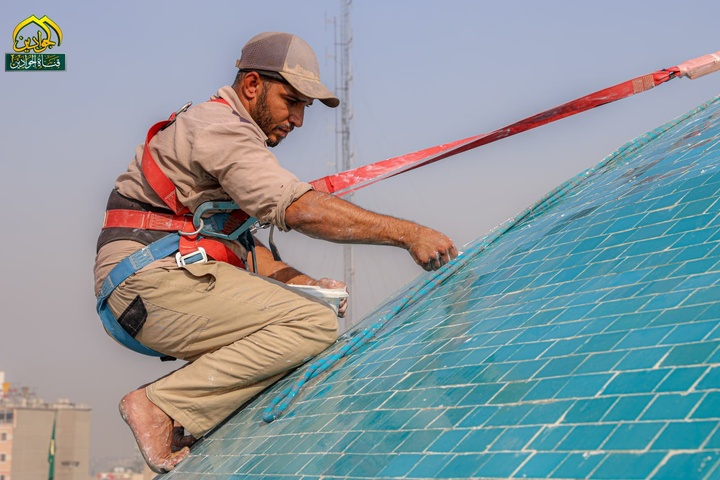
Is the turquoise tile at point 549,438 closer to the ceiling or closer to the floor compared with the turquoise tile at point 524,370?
closer to the floor

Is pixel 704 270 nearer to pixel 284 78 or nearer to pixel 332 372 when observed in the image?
pixel 332 372

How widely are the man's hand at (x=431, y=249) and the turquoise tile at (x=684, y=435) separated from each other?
191 centimetres

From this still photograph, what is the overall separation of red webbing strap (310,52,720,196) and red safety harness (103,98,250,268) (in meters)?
0.92

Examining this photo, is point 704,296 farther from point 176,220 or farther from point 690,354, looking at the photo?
point 176,220

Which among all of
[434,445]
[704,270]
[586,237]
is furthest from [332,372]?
[704,270]

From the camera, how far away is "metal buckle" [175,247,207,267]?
4773 mm

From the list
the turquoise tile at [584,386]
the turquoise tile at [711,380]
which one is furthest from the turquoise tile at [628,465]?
the turquoise tile at [584,386]

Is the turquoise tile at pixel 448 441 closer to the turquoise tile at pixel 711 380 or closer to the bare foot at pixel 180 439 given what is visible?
the turquoise tile at pixel 711 380

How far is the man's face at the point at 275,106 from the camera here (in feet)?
16.4

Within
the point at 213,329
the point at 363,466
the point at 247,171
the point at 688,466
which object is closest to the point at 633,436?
the point at 688,466

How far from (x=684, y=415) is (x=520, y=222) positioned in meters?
3.40

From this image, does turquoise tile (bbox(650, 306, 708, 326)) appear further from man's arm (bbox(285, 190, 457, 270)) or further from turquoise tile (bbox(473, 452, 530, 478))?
man's arm (bbox(285, 190, 457, 270))

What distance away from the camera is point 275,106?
502 cm

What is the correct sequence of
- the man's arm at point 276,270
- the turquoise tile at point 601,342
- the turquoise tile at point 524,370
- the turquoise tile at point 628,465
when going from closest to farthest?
1. the turquoise tile at point 628,465
2. the turquoise tile at point 601,342
3. the turquoise tile at point 524,370
4. the man's arm at point 276,270
